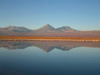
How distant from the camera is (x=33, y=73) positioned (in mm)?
7465

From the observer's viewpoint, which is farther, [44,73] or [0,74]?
[44,73]

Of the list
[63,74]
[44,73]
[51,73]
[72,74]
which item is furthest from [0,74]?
[72,74]

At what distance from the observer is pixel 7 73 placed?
7.32 m

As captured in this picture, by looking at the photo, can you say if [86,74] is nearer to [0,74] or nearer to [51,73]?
[51,73]

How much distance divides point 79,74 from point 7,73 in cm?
460

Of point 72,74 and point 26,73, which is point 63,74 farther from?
point 26,73

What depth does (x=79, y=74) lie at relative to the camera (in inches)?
295

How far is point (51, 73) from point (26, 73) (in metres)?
1.61

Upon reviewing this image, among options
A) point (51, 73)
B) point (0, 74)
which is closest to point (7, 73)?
point (0, 74)

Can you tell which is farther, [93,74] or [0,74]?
[93,74]

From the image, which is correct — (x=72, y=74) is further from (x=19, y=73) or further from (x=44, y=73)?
(x=19, y=73)

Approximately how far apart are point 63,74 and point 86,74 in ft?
4.95

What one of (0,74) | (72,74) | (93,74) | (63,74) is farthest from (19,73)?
(93,74)

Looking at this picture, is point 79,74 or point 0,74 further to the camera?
point 79,74
